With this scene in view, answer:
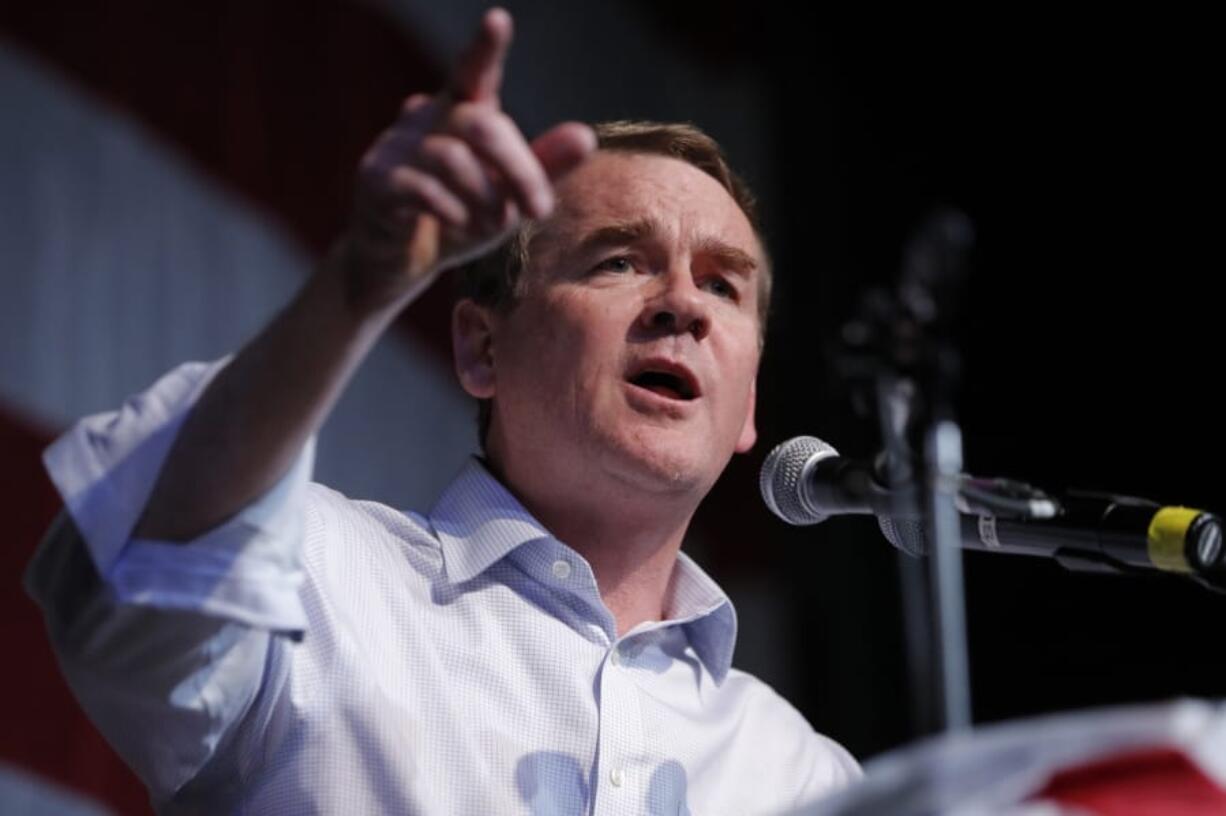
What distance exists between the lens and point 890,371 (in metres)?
1.04

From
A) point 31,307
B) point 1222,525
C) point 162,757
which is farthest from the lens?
point 31,307

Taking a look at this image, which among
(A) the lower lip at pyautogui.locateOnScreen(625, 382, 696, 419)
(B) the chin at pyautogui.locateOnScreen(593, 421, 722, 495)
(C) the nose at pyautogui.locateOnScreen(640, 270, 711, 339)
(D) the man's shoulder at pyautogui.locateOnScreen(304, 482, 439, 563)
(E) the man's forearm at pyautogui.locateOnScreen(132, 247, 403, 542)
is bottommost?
(E) the man's forearm at pyautogui.locateOnScreen(132, 247, 403, 542)

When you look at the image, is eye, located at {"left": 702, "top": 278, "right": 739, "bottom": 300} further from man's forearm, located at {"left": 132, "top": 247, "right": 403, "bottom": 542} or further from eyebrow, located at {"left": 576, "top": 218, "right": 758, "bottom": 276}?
man's forearm, located at {"left": 132, "top": 247, "right": 403, "bottom": 542}

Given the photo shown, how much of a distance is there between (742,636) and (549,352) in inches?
89.7

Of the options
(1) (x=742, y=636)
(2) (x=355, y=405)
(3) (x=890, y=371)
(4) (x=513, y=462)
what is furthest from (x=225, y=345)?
(3) (x=890, y=371)

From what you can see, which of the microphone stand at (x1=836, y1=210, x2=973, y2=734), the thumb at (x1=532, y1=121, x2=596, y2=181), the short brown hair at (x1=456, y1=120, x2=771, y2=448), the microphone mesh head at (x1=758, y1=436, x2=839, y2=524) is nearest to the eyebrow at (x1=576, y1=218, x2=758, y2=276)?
the short brown hair at (x1=456, y1=120, x2=771, y2=448)

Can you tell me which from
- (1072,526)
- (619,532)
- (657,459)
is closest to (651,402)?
(657,459)

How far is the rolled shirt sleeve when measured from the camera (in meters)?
1.16

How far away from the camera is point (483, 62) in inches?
42.2

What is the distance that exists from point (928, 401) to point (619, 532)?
3.04 ft

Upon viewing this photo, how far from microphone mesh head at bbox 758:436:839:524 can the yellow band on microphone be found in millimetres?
324

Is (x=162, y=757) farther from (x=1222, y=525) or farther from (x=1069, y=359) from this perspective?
(x=1069, y=359)

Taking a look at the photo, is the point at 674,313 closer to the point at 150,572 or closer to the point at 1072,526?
the point at 1072,526

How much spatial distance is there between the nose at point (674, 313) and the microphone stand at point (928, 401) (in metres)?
0.81
